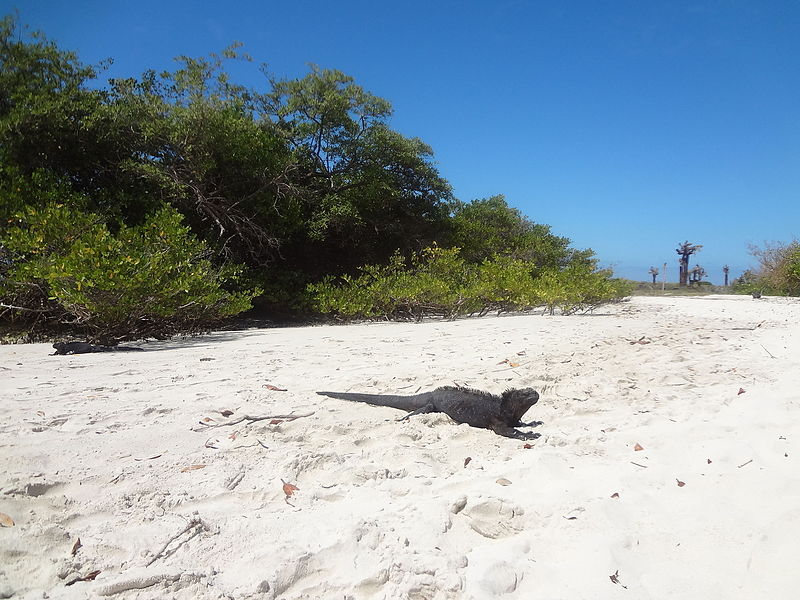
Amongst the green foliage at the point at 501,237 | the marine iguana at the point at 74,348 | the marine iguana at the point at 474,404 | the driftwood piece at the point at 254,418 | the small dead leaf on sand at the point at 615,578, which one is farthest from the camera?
the green foliage at the point at 501,237

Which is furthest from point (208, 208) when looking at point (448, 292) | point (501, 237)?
point (501, 237)

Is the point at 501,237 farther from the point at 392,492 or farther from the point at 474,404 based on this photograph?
the point at 392,492

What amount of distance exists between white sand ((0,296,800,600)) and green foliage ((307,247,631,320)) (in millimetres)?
6008

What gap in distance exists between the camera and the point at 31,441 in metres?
2.31

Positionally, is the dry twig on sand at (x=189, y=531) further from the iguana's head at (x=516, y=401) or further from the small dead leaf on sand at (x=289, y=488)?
the iguana's head at (x=516, y=401)

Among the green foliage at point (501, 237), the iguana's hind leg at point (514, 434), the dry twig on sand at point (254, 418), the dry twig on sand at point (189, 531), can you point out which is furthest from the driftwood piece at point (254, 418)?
the green foliage at point (501, 237)

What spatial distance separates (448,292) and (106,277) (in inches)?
257

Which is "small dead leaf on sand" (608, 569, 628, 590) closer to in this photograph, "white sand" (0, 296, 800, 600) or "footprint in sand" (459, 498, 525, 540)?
"white sand" (0, 296, 800, 600)

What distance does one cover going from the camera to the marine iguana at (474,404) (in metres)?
2.91

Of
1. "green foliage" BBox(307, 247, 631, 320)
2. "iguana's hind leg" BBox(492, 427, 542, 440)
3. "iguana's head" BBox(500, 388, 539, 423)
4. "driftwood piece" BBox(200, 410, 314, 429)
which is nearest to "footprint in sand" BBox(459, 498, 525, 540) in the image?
"iguana's hind leg" BBox(492, 427, 542, 440)

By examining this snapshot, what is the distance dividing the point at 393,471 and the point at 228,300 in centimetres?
701

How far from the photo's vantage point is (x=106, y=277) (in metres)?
5.83

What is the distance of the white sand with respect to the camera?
1442mm

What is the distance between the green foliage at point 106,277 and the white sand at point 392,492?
226 cm
